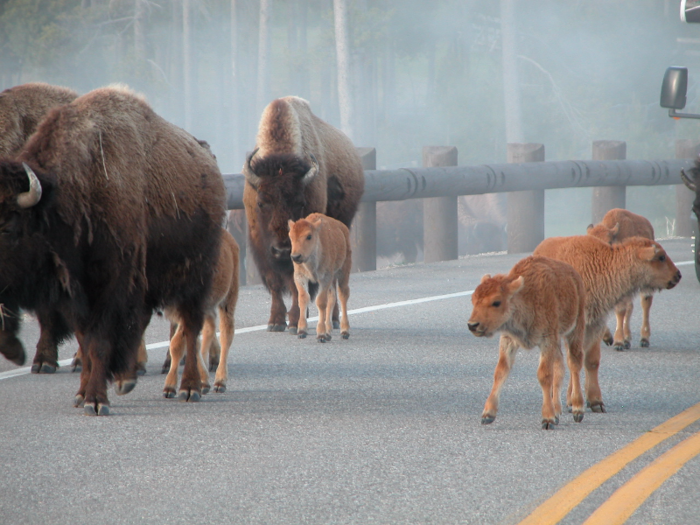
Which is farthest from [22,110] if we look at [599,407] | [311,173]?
[599,407]

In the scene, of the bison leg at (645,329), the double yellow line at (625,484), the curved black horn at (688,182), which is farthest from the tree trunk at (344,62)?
the double yellow line at (625,484)

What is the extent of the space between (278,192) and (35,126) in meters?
2.61

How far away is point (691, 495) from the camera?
405 cm

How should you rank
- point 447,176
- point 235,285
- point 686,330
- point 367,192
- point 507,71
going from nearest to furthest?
1. point 235,285
2. point 686,330
3. point 367,192
4. point 447,176
5. point 507,71

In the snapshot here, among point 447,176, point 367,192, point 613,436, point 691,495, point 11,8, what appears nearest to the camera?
point 691,495

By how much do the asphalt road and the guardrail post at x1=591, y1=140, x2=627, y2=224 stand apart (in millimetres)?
8233

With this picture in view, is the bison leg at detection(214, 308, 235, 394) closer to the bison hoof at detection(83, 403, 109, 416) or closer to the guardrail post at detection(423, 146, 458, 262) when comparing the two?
the bison hoof at detection(83, 403, 109, 416)

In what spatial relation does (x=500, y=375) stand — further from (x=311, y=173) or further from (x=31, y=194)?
(x=311, y=173)

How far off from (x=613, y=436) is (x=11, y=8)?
1309 inches

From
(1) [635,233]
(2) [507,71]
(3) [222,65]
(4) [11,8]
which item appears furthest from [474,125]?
(1) [635,233]

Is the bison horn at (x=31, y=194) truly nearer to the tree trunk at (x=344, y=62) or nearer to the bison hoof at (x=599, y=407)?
the bison hoof at (x=599, y=407)

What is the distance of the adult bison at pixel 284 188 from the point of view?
339 inches

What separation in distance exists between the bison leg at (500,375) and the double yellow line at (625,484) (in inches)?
29.1

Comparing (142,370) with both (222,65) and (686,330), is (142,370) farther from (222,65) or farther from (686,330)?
(222,65)
